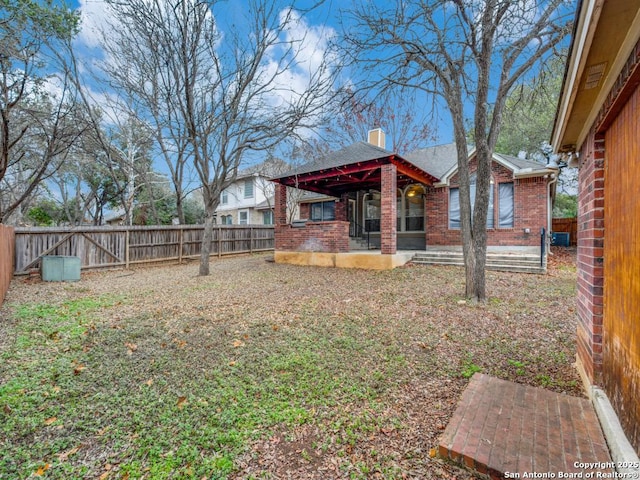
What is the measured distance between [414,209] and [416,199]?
423 millimetres

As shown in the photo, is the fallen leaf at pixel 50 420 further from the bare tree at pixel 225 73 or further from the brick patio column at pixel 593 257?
the bare tree at pixel 225 73

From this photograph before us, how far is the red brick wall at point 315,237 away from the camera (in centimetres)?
959

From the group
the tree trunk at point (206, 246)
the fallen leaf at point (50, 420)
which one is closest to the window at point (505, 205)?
the tree trunk at point (206, 246)

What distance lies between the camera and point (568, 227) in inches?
656

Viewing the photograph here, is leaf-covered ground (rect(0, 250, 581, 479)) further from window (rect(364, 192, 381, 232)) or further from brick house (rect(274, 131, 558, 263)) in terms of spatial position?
window (rect(364, 192, 381, 232))

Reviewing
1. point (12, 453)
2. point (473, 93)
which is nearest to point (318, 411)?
point (12, 453)

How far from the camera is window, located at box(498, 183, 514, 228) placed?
9.91 m

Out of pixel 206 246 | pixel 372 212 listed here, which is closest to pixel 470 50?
pixel 372 212

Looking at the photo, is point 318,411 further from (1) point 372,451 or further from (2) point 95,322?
(2) point 95,322

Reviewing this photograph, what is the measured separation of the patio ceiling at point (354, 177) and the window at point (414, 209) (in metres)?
0.52

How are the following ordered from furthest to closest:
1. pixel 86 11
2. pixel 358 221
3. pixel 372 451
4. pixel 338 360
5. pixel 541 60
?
pixel 358 221, pixel 86 11, pixel 541 60, pixel 338 360, pixel 372 451

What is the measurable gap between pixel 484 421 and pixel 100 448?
282 centimetres

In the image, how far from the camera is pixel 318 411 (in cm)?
243

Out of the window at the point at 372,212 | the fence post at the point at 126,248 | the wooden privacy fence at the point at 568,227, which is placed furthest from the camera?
the wooden privacy fence at the point at 568,227
